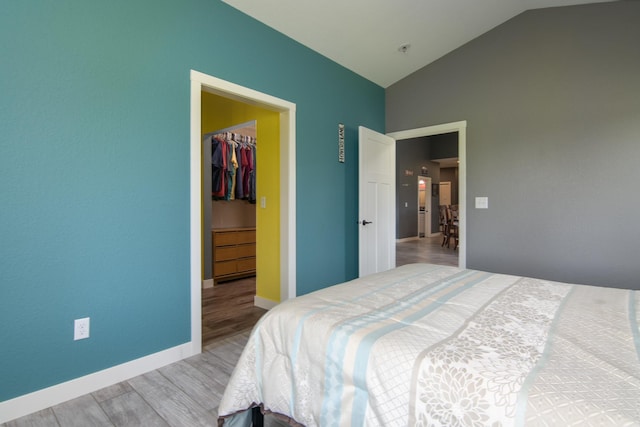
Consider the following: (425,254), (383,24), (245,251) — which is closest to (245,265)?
(245,251)

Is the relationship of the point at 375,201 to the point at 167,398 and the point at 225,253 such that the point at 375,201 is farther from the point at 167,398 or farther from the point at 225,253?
the point at 167,398

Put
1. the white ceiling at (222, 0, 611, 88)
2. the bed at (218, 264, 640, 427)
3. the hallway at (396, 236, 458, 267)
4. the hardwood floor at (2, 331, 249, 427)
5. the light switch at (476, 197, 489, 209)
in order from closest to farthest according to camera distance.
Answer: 1. the bed at (218, 264, 640, 427)
2. the hardwood floor at (2, 331, 249, 427)
3. the white ceiling at (222, 0, 611, 88)
4. the light switch at (476, 197, 489, 209)
5. the hallway at (396, 236, 458, 267)

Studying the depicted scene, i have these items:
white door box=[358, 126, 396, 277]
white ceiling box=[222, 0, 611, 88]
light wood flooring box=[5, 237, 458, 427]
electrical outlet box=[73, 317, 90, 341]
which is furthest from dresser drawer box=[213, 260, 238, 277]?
white ceiling box=[222, 0, 611, 88]

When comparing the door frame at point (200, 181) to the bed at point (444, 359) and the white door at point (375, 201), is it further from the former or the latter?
the bed at point (444, 359)

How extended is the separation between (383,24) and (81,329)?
10.9 feet

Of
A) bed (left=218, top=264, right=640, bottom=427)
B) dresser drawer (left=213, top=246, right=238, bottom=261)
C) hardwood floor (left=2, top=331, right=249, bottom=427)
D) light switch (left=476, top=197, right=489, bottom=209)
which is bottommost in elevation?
hardwood floor (left=2, top=331, right=249, bottom=427)

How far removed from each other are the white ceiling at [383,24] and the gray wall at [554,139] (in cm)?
23

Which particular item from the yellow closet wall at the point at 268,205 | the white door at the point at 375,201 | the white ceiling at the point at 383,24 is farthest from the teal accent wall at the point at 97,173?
the white door at the point at 375,201

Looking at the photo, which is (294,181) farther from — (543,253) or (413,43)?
(543,253)

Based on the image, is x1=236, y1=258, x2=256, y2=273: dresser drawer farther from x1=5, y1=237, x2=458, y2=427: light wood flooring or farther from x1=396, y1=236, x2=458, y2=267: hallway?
x1=396, y1=236, x2=458, y2=267: hallway

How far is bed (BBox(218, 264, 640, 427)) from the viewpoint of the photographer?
0.72 metres

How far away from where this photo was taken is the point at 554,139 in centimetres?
303

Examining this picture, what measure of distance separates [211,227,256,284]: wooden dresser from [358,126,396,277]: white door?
1.84m

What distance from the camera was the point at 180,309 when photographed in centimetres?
216
